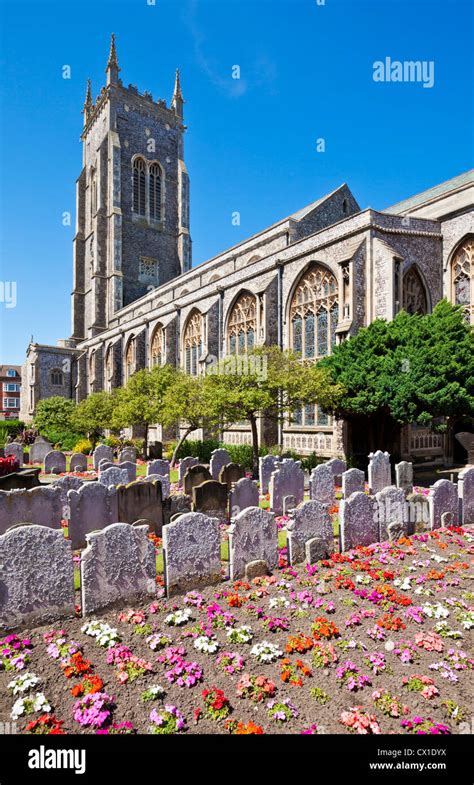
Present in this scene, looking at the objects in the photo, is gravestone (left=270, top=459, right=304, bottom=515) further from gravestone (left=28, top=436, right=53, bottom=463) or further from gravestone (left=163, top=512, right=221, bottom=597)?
gravestone (left=28, top=436, right=53, bottom=463)

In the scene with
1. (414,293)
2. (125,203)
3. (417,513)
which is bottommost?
(417,513)

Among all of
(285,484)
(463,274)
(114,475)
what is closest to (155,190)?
(463,274)

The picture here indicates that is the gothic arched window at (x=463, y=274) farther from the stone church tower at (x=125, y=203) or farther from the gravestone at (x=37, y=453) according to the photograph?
the stone church tower at (x=125, y=203)

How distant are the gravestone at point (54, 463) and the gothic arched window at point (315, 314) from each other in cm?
1134

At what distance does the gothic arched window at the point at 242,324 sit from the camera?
77.2 ft

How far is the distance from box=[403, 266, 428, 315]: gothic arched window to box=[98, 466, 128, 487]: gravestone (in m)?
13.4

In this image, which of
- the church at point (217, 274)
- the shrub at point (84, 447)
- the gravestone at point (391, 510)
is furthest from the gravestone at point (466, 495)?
the shrub at point (84, 447)

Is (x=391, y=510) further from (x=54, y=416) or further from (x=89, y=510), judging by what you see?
(x=54, y=416)

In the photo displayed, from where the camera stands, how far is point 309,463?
52.2ft

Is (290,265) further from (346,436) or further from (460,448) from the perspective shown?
(460,448)

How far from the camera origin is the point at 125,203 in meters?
45.6

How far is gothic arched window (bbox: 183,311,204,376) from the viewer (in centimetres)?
2800

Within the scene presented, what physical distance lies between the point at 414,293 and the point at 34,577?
17.9 meters

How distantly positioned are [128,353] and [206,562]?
108 ft
